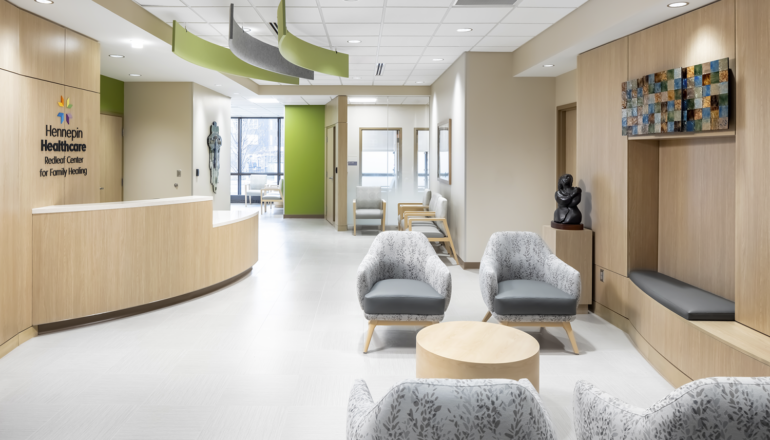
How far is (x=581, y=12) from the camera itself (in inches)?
218

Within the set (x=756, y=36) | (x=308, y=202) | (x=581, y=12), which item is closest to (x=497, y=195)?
(x=581, y=12)

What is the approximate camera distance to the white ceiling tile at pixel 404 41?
7.16m

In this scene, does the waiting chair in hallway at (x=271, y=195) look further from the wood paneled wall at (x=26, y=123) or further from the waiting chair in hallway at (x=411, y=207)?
the wood paneled wall at (x=26, y=123)

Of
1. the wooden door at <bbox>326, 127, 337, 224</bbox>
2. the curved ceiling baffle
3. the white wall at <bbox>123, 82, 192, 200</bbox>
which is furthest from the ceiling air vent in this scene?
the wooden door at <bbox>326, 127, 337, 224</bbox>

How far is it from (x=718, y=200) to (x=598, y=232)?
1.53 m

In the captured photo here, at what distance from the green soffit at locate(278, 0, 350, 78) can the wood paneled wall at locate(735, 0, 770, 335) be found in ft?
12.0

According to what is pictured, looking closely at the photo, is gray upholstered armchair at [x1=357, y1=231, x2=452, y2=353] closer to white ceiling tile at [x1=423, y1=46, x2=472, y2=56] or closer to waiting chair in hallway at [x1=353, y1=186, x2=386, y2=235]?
white ceiling tile at [x1=423, y1=46, x2=472, y2=56]

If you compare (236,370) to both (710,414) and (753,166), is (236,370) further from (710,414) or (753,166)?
(753,166)

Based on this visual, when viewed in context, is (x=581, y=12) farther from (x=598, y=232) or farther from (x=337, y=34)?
(x=337, y=34)

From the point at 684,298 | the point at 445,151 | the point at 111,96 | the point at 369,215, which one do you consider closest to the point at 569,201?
the point at 684,298

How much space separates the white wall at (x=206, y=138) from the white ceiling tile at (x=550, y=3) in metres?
6.34

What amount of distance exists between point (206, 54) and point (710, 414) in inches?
241

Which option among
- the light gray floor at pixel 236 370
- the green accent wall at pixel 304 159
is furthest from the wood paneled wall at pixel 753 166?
the green accent wall at pixel 304 159

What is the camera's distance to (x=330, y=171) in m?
13.8
